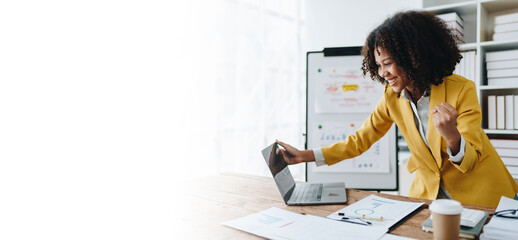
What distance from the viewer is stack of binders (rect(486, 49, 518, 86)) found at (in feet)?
8.07

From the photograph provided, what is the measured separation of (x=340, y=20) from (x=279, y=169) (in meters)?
2.47

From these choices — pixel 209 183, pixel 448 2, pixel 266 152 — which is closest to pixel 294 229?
pixel 266 152

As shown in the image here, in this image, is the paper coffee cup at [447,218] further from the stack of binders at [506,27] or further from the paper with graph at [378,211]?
the stack of binders at [506,27]

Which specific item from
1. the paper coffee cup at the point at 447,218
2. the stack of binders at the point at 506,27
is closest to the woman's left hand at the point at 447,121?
the paper coffee cup at the point at 447,218

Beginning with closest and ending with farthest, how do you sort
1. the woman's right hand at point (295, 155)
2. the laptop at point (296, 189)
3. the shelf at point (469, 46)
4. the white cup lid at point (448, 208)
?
the white cup lid at point (448, 208) < the laptop at point (296, 189) < the woman's right hand at point (295, 155) < the shelf at point (469, 46)

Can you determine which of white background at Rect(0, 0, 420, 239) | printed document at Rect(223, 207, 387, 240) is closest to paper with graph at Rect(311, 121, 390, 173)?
white background at Rect(0, 0, 420, 239)

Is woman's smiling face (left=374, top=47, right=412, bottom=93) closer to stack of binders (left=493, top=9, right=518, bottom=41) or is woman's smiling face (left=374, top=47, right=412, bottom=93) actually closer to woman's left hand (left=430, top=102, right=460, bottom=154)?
woman's left hand (left=430, top=102, right=460, bottom=154)

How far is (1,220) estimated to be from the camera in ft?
4.54

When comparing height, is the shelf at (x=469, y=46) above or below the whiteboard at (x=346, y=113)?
above

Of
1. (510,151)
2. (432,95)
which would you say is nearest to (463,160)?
(432,95)

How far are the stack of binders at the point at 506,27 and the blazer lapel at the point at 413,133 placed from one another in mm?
1610

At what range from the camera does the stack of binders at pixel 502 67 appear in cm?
246

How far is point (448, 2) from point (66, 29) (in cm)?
293

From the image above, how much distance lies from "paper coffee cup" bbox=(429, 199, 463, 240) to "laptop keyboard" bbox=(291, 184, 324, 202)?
48 cm
